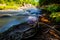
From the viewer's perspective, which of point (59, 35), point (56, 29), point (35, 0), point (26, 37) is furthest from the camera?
point (35, 0)

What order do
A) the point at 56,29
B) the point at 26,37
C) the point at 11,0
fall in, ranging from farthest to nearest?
the point at 11,0 → the point at 56,29 → the point at 26,37

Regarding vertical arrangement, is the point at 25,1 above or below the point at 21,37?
below

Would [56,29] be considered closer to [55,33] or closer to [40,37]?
[55,33]

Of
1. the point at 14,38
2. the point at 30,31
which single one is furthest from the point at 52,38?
the point at 14,38

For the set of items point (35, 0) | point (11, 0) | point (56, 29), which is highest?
point (56, 29)

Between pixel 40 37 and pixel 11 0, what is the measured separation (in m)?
56.7

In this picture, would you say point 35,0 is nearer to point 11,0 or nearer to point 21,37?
point 11,0

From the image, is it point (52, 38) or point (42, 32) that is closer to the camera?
point (52, 38)

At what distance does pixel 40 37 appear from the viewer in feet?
21.8

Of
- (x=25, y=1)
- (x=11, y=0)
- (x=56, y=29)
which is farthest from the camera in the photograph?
(x=25, y=1)

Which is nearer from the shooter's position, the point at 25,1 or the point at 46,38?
the point at 46,38

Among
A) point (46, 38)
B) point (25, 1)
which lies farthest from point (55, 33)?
point (25, 1)

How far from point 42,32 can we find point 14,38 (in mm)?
1606

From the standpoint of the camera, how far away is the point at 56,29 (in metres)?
7.73
